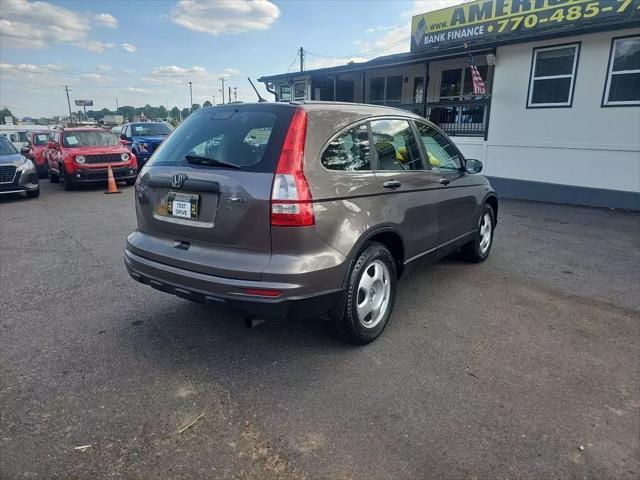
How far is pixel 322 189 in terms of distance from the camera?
9.27 feet

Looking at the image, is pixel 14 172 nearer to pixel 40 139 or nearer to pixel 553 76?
pixel 40 139

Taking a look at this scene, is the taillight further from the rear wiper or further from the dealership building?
the dealership building

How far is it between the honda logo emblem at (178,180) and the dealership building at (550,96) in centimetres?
1022

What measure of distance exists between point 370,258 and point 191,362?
1537 millimetres

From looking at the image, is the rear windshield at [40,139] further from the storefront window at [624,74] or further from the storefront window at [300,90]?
the storefront window at [624,74]

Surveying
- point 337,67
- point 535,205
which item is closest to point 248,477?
point 535,205

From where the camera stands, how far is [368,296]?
132 inches

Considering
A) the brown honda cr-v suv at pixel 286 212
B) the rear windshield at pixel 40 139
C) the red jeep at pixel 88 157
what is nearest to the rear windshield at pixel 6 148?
the red jeep at pixel 88 157

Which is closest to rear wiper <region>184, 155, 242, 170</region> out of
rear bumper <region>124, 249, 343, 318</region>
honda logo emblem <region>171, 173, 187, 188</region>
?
honda logo emblem <region>171, 173, 187, 188</region>

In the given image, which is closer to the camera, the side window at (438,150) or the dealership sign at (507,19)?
the side window at (438,150)

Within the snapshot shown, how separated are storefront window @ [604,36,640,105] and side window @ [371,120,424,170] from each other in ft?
27.7

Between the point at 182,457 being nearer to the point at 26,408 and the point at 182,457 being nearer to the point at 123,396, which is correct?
the point at 123,396

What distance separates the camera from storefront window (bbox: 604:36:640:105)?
950cm

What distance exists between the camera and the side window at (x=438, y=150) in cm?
423
